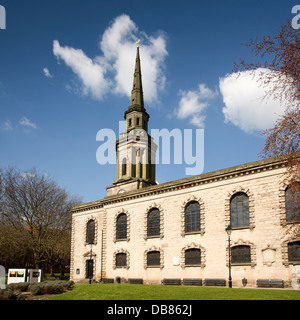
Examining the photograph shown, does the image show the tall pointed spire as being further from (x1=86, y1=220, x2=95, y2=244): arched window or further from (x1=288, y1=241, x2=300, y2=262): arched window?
(x1=288, y1=241, x2=300, y2=262): arched window

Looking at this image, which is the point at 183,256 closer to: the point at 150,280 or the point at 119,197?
the point at 150,280

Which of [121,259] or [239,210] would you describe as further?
[121,259]

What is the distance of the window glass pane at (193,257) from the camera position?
29.0 metres

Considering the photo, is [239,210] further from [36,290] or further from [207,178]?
[36,290]

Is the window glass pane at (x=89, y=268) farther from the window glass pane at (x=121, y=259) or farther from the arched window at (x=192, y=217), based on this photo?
the arched window at (x=192, y=217)

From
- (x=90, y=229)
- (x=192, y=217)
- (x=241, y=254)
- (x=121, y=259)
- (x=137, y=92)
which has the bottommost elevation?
(x=121, y=259)

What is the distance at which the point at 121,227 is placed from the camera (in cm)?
3697

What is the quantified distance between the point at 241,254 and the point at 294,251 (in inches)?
168

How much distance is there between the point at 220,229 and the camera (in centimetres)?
2784

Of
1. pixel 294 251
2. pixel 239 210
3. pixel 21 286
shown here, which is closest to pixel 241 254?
pixel 239 210

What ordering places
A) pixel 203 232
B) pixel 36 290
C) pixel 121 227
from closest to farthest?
pixel 36 290 → pixel 203 232 → pixel 121 227

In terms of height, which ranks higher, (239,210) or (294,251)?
(239,210)
